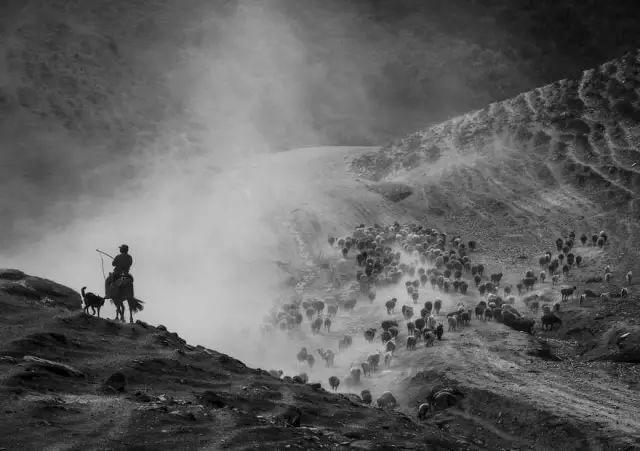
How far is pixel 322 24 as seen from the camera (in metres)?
120

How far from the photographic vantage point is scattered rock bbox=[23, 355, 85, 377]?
13.3 meters

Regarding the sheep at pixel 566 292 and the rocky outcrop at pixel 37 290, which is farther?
the sheep at pixel 566 292

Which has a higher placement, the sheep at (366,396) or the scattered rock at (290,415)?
the sheep at (366,396)

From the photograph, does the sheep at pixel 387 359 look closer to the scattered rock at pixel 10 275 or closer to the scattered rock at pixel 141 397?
the scattered rock at pixel 10 275

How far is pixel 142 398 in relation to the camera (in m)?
13.0

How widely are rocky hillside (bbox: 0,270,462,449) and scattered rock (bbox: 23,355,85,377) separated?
21 millimetres

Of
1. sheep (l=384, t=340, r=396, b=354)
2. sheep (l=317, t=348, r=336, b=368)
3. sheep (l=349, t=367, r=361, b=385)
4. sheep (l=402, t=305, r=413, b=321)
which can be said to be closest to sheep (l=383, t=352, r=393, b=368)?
sheep (l=384, t=340, r=396, b=354)

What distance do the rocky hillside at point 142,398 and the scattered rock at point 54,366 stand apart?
21mm

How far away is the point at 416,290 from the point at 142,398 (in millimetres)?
30721

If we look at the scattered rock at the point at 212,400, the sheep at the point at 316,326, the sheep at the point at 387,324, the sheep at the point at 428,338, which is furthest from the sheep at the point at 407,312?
the scattered rock at the point at 212,400

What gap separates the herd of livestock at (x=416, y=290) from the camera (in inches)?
1305

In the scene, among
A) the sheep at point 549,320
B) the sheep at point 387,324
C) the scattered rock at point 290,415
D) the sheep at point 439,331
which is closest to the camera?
the scattered rock at point 290,415

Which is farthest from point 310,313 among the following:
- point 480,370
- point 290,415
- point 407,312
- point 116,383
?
point 116,383

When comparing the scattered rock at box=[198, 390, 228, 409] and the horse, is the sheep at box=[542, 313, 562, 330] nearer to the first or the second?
the horse
